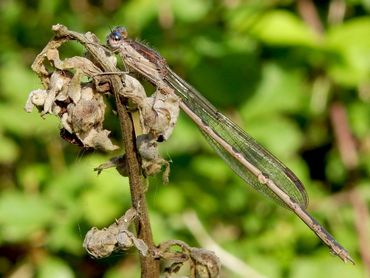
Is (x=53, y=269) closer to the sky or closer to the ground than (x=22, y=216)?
closer to the ground

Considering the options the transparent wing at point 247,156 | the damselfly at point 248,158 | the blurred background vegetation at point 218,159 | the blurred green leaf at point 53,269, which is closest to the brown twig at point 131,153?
the damselfly at point 248,158

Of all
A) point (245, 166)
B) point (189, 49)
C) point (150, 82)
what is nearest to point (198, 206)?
point (189, 49)

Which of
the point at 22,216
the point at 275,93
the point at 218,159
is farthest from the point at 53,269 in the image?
the point at 275,93

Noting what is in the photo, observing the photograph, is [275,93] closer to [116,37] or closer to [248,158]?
[248,158]

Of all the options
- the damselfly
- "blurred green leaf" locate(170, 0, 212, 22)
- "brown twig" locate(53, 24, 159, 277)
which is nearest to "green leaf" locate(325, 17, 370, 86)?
"blurred green leaf" locate(170, 0, 212, 22)

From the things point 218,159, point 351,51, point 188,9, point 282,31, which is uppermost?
point 188,9

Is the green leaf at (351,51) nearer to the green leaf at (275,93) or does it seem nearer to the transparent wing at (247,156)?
the green leaf at (275,93)

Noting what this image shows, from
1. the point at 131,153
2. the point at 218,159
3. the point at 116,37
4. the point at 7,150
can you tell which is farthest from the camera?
the point at 7,150

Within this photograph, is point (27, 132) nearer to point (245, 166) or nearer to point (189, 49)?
point (189, 49)
